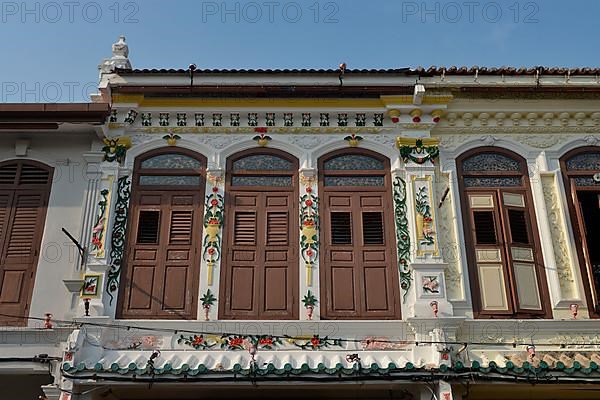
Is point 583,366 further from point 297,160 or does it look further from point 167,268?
point 167,268

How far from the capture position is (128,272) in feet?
28.4

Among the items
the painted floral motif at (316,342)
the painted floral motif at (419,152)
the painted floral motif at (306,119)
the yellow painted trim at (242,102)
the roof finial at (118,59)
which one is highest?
the roof finial at (118,59)

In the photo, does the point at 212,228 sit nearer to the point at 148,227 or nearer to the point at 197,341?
the point at 148,227

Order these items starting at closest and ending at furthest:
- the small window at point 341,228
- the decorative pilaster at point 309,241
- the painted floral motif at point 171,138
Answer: the decorative pilaster at point 309,241 → the small window at point 341,228 → the painted floral motif at point 171,138

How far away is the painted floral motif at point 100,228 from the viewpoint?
28.6 feet

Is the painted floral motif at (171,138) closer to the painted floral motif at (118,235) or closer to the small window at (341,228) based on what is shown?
the painted floral motif at (118,235)

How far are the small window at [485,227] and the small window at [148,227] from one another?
4.37 metres

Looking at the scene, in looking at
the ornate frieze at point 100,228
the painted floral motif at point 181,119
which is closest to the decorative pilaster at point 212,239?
the painted floral motif at point 181,119

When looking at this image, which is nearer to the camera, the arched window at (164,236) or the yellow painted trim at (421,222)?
the arched window at (164,236)

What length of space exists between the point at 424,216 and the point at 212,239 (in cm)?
289

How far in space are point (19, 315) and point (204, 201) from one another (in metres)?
2.77

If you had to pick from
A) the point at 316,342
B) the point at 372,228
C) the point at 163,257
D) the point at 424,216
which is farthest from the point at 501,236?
the point at 163,257

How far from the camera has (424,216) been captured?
29.3 feet

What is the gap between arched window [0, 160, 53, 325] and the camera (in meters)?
8.51
